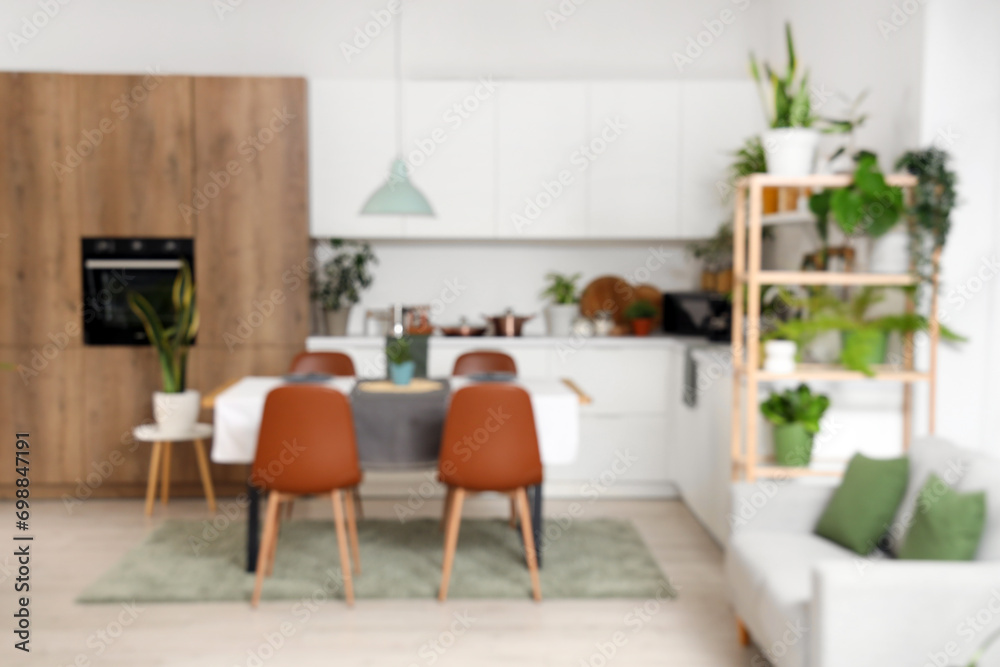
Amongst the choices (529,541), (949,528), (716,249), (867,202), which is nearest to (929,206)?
(867,202)

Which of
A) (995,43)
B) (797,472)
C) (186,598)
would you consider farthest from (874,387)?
(186,598)

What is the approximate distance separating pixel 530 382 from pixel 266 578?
1483 mm

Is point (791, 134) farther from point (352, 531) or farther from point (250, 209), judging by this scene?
point (250, 209)

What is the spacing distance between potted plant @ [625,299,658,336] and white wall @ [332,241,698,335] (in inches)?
16.4

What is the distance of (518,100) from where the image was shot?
5.32 m

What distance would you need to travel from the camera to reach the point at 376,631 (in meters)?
3.20

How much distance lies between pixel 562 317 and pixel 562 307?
61mm

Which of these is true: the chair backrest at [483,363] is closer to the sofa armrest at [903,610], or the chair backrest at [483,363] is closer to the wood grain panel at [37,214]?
the wood grain panel at [37,214]

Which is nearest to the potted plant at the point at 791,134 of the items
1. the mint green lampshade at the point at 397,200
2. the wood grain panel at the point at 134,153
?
the mint green lampshade at the point at 397,200

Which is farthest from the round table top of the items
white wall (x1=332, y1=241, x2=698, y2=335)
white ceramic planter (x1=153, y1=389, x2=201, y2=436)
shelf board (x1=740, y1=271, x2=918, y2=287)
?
shelf board (x1=740, y1=271, x2=918, y2=287)

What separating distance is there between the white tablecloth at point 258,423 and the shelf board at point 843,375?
763 millimetres

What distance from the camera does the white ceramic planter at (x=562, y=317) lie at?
215 inches

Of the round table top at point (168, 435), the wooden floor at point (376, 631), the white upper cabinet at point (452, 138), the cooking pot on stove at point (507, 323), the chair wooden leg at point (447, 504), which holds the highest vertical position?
the white upper cabinet at point (452, 138)

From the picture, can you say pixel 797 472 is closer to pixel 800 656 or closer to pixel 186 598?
pixel 800 656
